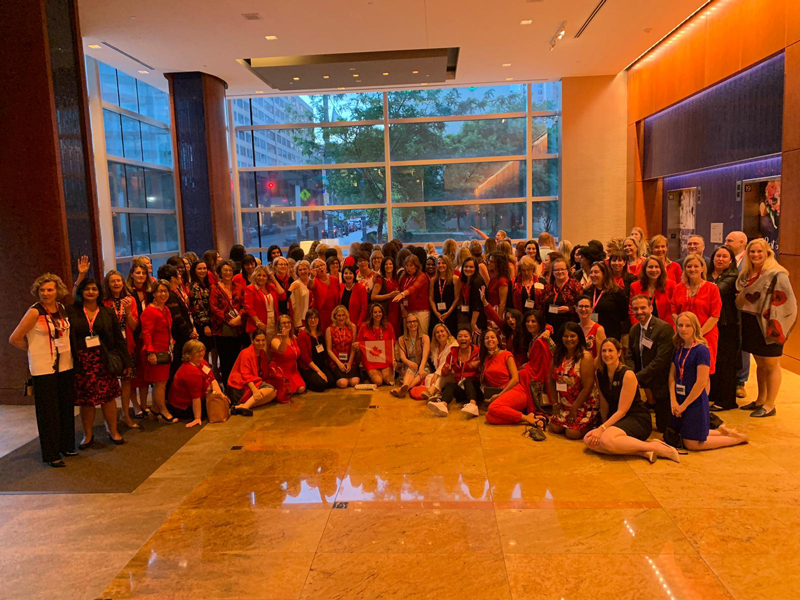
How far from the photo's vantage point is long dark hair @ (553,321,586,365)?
5203 millimetres

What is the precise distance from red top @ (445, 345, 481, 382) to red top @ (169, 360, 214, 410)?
2.47 m

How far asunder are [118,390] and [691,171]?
351 inches

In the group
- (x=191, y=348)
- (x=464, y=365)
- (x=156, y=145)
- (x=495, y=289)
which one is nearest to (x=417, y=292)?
(x=495, y=289)

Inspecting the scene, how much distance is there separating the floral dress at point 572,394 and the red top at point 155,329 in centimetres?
375

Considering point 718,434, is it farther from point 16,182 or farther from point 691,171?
point 16,182

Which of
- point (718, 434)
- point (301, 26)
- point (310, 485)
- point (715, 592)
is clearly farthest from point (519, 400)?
point (301, 26)

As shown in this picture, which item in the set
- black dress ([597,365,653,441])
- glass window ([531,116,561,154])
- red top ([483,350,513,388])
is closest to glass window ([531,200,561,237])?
glass window ([531,116,561,154])

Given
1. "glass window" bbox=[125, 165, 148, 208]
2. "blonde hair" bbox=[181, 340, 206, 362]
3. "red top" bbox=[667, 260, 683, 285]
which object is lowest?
"blonde hair" bbox=[181, 340, 206, 362]

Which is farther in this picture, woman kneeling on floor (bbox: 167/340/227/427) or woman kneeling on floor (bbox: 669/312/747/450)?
woman kneeling on floor (bbox: 167/340/227/427)

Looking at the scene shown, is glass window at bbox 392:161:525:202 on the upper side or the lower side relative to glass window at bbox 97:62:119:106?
lower

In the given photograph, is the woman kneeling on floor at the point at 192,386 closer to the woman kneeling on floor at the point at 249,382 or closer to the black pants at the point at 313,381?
the woman kneeling on floor at the point at 249,382

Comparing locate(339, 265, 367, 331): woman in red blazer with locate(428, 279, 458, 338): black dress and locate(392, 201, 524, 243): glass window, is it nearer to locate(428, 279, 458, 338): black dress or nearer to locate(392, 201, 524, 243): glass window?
locate(428, 279, 458, 338): black dress

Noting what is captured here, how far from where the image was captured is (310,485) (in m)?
4.56

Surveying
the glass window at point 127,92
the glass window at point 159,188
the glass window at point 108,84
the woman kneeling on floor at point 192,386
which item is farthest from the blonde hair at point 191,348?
the glass window at point 127,92
